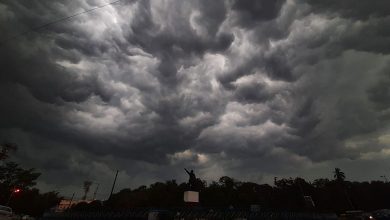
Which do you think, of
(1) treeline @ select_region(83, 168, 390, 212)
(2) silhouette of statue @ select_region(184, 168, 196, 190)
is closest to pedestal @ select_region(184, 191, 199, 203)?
(2) silhouette of statue @ select_region(184, 168, 196, 190)

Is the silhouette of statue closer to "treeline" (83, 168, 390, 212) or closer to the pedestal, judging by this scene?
the pedestal

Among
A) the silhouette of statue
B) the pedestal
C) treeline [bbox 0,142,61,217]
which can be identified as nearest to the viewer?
the pedestal

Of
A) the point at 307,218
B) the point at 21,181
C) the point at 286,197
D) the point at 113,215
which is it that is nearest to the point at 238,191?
the point at 286,197

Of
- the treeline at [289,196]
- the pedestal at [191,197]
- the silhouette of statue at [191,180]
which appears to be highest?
the treeline at [289,196]

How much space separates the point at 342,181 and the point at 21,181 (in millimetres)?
100317

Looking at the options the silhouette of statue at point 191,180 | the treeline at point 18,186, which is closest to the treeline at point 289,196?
the treeline at point 18,186

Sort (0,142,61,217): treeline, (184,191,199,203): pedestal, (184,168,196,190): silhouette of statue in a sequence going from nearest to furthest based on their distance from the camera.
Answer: (184,191,199,203): pedestal, (184,168,196,190): silhouette of statue, (0,142,61,217): treeline

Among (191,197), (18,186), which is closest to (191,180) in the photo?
(191,197)

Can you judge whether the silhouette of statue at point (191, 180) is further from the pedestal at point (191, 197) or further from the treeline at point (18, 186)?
the treeline at point (18, 186)

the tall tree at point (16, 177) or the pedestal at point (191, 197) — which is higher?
the tall tree at point (16, 177)

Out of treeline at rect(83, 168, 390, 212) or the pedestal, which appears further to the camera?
treeline at rect(83, 168, 390, 212)

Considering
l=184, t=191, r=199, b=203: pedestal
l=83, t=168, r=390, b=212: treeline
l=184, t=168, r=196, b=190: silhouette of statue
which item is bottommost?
l=184, t=191, r=199, b=203: pedestal

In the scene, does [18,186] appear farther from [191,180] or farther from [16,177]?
[191,180]

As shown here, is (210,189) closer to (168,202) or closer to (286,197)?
(168,202)
